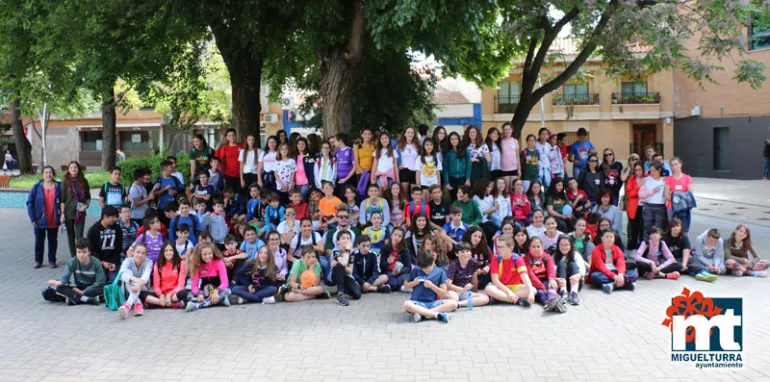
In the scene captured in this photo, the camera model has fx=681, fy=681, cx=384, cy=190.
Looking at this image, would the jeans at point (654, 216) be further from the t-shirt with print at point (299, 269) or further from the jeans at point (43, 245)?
the jeans at point (43, 245)

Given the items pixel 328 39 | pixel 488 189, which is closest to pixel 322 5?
pixel 328 39

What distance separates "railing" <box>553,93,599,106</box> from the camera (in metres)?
40.5

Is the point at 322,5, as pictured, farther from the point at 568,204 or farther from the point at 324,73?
the point at 568,204

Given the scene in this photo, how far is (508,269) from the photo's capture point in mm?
8867

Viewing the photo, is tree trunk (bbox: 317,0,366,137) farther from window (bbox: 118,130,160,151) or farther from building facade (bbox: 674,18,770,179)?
window (bbox: 118,130,160,151)

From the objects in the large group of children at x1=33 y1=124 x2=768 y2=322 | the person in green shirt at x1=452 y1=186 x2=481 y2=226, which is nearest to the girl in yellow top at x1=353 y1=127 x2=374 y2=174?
the large group of children at x1=33 y1=124 x2=768 y2=322

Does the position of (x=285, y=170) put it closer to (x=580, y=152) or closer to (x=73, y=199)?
(x=73, y=199)

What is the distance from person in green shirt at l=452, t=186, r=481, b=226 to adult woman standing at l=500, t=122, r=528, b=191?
52.8 inches

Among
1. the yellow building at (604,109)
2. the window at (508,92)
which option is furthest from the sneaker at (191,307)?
the window at (508,92)

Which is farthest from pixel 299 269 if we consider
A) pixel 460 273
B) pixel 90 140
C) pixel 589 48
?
pixel 90 140

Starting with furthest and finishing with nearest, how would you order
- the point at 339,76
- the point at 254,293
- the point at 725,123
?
the point at 725,123, the point at 339,76, the point at 254,293

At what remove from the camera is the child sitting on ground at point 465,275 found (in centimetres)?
861

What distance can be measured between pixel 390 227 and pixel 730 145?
1062 inches

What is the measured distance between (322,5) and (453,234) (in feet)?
16.1
